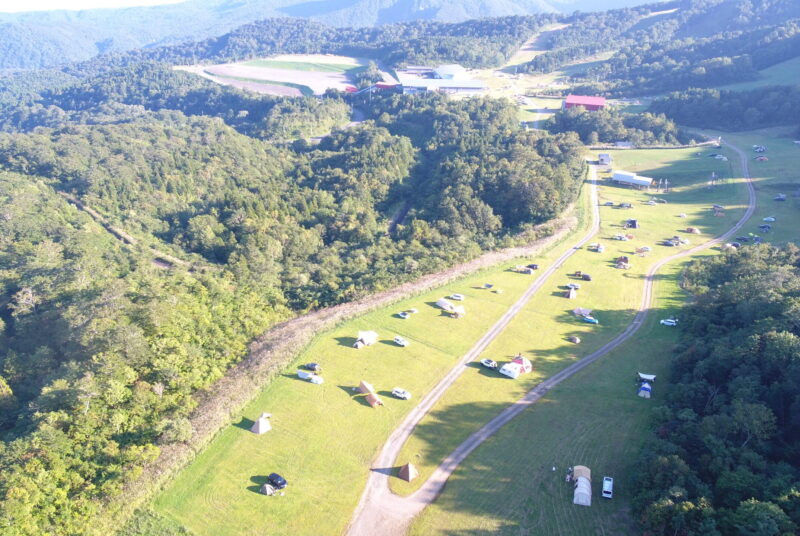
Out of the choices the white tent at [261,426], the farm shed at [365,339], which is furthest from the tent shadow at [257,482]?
the farm shed at [365,339]

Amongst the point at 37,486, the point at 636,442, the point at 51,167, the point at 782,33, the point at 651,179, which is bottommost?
the point at 636,442

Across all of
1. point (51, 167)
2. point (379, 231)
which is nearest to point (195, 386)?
point (379, 231)

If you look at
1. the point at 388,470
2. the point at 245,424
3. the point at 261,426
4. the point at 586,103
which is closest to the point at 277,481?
the point at 261,426

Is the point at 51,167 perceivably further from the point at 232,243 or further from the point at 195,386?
the point at 195,386

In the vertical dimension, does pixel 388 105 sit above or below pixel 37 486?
above

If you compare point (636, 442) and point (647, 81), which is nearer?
point (636, 442)

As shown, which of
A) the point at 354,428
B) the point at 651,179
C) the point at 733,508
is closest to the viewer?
the point at 733,508
